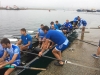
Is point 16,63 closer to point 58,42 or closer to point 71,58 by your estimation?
point 58,42

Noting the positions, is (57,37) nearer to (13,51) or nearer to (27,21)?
(13,51)

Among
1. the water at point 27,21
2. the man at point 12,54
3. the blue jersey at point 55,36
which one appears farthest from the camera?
the water at point 27,21

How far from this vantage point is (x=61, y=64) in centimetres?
677

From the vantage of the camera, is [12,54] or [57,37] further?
[57,37]

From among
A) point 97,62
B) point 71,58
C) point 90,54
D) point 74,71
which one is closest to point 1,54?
point 74,71

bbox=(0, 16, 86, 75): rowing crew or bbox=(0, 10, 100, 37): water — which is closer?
bbox=(0, 16, 86, 75): rowing crew

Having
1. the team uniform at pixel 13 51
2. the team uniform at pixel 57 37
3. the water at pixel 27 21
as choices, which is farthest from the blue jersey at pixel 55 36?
the water at pixel 27 21

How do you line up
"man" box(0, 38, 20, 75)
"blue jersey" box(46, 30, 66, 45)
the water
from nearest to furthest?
"man" box(0, 38, 20, 75), "blue jersey" box(46, 30, 66, 45), the water

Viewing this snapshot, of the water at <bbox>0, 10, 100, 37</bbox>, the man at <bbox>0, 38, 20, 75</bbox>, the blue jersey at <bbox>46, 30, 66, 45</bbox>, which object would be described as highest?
the blue jersey at <bbox>46, 30, 66, 45</bbox>

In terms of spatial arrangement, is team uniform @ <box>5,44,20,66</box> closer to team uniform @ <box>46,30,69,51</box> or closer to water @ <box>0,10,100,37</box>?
team uniform @ <box>46,30,69,51</box>

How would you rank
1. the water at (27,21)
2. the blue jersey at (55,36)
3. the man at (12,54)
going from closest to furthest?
1. the man at (12,54)
2. the blue jersey at (55,36)
3. the water at (27,21)

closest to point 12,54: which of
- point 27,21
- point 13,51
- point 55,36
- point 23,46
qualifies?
point 13,51

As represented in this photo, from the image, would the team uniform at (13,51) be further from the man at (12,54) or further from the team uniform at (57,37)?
the team uniform at (57,37)

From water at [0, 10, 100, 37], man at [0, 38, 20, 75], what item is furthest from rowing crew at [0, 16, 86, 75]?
water at [0, 10, 100, 37]
